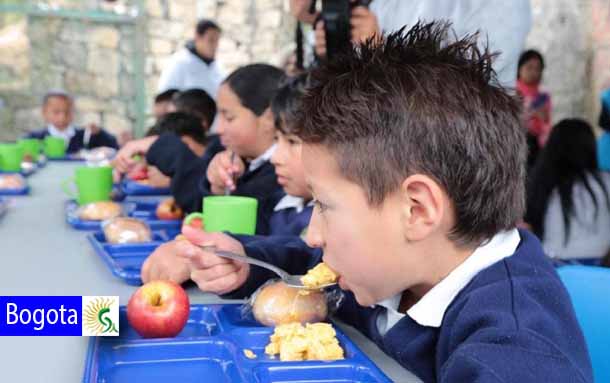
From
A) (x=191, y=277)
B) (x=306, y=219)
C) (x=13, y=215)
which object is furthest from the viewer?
(x=13, y=215)

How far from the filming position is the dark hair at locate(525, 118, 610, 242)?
234cm

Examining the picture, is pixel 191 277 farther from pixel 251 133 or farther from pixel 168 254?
pixel 251 133

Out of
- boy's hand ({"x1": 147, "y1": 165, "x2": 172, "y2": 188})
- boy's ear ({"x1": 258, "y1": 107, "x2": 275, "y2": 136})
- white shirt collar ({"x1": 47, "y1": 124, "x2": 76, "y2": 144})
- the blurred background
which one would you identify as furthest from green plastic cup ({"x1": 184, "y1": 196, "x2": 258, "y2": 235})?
the blurred background

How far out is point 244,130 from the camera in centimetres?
196

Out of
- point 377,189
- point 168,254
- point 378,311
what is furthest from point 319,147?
point 168,254

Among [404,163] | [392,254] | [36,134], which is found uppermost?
[404,163]

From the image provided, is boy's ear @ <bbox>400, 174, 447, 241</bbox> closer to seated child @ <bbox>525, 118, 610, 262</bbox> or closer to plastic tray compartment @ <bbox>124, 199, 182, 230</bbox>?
plastic tray compartment @ <bbox>124, 199, 182, 230</bbox>

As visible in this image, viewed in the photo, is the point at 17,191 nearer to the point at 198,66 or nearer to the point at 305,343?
the point at 305,343

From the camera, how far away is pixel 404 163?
29.5 inches

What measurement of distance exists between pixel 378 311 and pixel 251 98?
1156 millimetres

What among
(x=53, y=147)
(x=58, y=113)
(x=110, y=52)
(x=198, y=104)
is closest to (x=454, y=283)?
(x=198, y=104)

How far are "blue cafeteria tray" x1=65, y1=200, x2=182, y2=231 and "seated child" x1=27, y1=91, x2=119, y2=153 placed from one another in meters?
2.52

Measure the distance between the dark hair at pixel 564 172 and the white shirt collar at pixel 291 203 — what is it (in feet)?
3.60

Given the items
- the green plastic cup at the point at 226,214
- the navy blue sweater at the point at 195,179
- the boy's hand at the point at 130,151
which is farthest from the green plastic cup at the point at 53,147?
the green plastic cup at the point at 226,214
